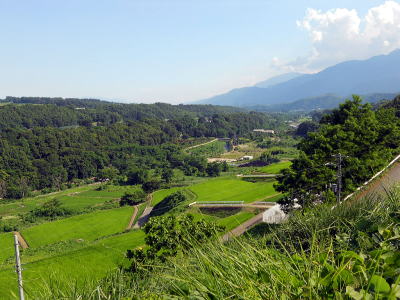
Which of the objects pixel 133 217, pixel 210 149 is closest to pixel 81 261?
pixel 133 217

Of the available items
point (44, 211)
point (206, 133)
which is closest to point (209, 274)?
Answer: point (44, 211)

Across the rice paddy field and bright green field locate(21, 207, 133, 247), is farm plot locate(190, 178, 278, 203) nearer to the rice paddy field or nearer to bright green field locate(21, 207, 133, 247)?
the rice paddy field

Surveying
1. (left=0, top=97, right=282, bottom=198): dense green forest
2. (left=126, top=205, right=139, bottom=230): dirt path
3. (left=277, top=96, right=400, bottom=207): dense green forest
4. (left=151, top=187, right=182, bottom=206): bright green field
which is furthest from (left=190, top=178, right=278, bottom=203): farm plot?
(left=0, top=97, right=282, bottom=198): dense green forest

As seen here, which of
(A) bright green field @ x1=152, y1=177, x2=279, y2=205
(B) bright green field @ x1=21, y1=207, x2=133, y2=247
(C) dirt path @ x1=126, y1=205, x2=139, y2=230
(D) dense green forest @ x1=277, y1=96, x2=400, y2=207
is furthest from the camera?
(A) bright green field @ x1=152, y1=177, x2=279, y2=205

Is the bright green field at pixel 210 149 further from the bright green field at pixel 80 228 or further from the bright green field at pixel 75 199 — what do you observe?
the bright green field at pixel 80 228

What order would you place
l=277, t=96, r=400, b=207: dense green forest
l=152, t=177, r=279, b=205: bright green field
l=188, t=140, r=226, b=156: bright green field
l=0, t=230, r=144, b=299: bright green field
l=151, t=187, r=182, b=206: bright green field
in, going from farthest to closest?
l=188, t=140, r=226, b=156: bright green field → l=151, t=187, r=182, b=206: bright green field → l=152, t=177, r=279, b=205: bright green field → l=0, t=230, r=144, b=299: bright green field → l=277, t=96, r=400, b=207: dense green forest

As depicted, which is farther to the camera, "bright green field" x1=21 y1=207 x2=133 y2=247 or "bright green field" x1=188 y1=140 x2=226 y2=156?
"bright green field" x1=188 y1=140 x2=226 y2=156

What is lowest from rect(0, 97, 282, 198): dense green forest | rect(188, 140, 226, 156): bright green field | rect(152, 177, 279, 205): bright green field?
rect(152, 177, 279, 205): bright green field

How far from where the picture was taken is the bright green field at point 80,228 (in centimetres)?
3244

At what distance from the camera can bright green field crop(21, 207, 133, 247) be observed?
32438 millimetres

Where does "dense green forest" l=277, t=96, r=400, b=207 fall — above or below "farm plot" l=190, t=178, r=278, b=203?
above

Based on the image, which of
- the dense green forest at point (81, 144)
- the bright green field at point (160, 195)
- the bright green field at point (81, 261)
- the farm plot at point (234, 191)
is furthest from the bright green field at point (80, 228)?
the dense green forest at point (81, 144)

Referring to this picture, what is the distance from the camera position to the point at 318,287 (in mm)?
1781

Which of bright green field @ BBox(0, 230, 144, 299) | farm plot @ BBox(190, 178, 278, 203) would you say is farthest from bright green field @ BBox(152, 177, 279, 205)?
bright green field @ BBox(0, 230, 144, 299)
